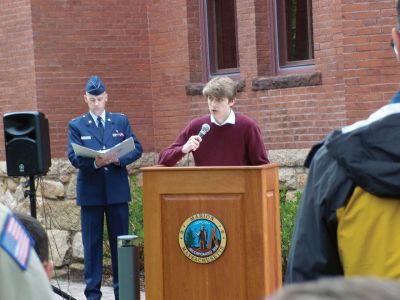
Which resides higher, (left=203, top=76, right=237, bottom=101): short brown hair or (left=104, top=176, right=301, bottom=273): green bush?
(left=203, top=76, right=237, bottom=101): short brown hair

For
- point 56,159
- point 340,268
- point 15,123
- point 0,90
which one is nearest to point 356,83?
point 15,123

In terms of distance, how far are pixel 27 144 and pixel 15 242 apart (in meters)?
7.32

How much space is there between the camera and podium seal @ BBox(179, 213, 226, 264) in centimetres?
700

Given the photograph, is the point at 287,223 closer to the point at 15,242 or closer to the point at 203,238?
the point at 203,238

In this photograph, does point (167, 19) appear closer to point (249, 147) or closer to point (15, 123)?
point (15, 123)

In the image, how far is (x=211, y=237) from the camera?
7016 mm

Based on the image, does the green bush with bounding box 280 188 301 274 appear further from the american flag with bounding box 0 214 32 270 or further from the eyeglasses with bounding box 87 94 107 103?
the american flag with bounding box 0 214 32 270

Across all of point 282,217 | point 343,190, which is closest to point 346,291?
point 343,190

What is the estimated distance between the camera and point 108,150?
8.94 meters

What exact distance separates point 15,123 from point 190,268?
10.8 ft

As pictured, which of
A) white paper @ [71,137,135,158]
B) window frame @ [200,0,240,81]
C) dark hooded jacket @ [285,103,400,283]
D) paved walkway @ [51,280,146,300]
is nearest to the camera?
dark hooded jacket @ [285,103,400,283]

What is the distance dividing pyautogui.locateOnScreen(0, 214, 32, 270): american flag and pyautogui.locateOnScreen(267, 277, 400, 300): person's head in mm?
1050

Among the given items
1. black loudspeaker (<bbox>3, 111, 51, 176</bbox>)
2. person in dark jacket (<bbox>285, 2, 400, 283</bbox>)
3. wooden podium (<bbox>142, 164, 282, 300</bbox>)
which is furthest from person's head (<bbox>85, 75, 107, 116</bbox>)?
person in dark jacket (<bbox>285, 2, 400, 283</bbox>)

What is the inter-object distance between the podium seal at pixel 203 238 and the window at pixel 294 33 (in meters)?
4.68
